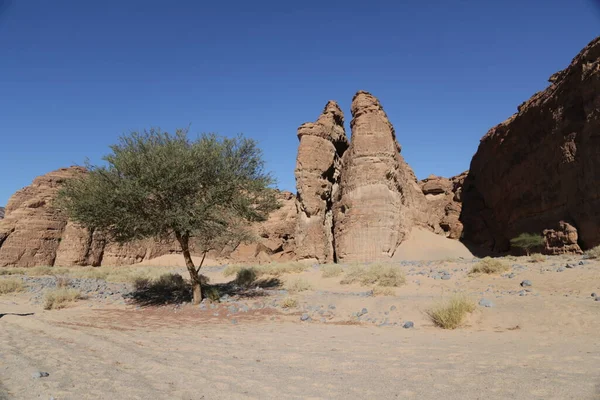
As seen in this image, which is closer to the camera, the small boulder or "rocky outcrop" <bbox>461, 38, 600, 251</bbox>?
the small boulder

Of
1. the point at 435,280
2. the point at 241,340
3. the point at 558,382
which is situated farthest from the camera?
the point at 435,280

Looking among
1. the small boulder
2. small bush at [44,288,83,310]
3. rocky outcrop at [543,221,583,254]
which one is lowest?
small bush at [44,288,83,310]

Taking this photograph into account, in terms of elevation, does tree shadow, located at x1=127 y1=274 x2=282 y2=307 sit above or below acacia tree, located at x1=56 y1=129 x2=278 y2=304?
below

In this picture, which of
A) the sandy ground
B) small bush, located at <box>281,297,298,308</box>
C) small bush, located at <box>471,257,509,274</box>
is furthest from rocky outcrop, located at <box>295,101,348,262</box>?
the sandy ground

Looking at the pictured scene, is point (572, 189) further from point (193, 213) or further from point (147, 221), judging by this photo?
point (147, 221)

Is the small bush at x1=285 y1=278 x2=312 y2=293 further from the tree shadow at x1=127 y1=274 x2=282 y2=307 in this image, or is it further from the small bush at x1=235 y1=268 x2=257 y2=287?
the small bush at x1=235 y1=268 x2=257 y2=287

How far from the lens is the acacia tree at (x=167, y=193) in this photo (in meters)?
12.8

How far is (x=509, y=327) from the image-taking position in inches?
314

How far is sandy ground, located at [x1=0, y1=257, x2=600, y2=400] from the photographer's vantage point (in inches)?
159

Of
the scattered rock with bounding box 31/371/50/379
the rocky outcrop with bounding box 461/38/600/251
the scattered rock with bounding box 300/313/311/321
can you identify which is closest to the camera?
the scattered rock with bounding box 31/371/50/379

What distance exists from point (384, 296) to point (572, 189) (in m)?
22.0

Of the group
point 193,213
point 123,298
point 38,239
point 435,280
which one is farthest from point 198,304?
point 38,239

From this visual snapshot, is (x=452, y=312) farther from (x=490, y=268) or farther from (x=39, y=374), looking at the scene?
(x=39, y=374)

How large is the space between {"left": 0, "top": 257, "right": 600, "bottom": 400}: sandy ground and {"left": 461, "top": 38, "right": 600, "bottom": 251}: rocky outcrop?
16206mm
